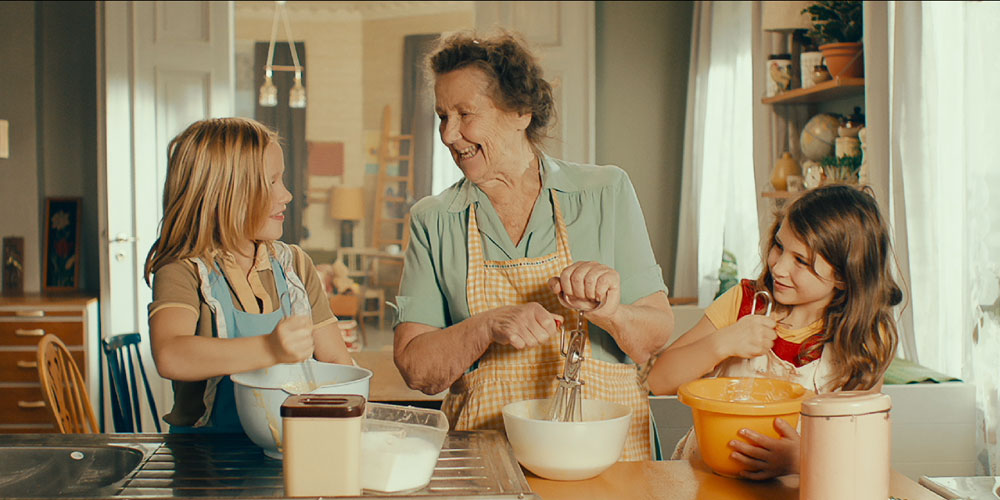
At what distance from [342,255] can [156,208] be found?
3392mm

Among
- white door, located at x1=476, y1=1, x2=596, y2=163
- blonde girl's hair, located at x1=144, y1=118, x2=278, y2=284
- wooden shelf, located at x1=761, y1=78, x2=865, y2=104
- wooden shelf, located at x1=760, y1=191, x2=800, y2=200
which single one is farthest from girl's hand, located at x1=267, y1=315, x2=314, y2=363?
white door, located at x1=476, y1=1, x2=596, y2=163

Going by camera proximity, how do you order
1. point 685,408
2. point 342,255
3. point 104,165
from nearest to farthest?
point 685,408
point 104,165
point 342,255

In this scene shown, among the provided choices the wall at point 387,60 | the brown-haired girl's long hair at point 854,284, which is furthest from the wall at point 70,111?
the brown-haired girl's long hair at point 854,284

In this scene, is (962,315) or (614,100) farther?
(614,100)

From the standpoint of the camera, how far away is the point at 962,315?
2.19 meters

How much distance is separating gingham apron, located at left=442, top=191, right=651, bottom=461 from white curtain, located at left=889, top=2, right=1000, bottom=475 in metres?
0.99

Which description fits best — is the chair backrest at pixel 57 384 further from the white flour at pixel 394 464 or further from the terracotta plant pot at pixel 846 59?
the terracotta plant pot at pixel 846 59

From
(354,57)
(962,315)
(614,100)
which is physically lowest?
(962,315)

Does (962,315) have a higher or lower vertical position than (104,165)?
lower

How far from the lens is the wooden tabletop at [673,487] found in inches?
44.5

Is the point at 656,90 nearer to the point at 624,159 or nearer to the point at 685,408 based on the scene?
the point at 624,159

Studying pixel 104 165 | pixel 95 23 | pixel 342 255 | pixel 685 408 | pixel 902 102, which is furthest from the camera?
pixel 342 255

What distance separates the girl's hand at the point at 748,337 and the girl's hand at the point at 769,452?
0.40 m

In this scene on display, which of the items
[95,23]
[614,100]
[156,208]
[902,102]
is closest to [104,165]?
[156,208]
